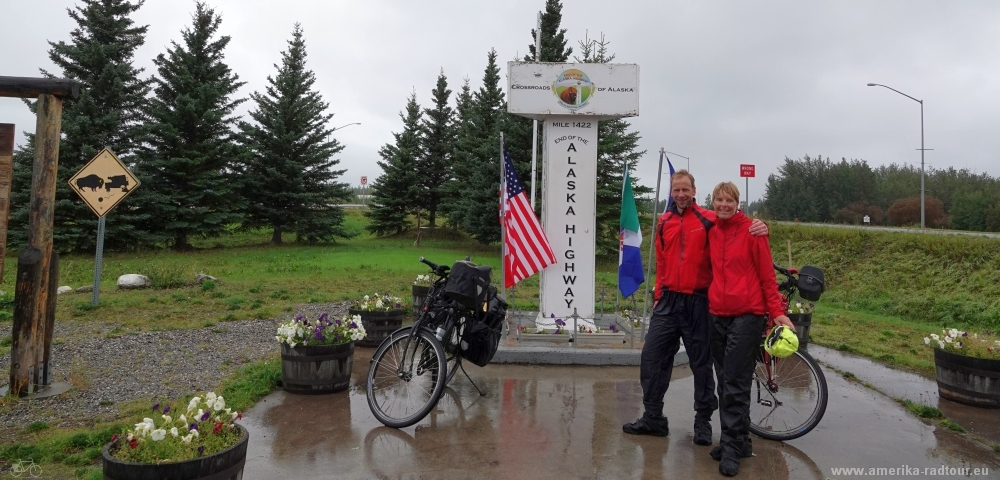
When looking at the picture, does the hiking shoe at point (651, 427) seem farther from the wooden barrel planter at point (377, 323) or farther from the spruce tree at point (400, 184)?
the spruce tree at point (400, 184)

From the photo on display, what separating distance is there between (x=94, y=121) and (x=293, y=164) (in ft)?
25.1

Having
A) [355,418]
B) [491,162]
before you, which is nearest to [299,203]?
[491,162]

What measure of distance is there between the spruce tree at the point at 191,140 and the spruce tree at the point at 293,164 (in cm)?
200

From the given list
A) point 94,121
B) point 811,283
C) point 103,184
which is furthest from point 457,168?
point 811,283

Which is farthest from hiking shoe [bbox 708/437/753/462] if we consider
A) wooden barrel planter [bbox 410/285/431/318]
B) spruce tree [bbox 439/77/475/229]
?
spruce tree [bbox 439/77/475/229]

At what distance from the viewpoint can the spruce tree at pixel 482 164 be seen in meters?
24.9

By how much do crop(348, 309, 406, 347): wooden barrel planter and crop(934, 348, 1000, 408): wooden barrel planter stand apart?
228 inches

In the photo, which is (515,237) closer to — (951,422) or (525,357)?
(525,357)

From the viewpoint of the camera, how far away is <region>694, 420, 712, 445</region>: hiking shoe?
4578mm

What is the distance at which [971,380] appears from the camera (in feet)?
18.8

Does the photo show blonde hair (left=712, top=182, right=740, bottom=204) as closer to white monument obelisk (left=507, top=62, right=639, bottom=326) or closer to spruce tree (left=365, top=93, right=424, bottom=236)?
white monument obelisk (left=507, top=62, right=639, bottom=326)

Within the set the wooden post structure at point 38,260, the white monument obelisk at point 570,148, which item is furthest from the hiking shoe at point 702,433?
the wooden post structure at point 38,260

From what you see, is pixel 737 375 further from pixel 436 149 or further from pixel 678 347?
pixel 436 149

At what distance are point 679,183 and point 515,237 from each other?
3960mm
